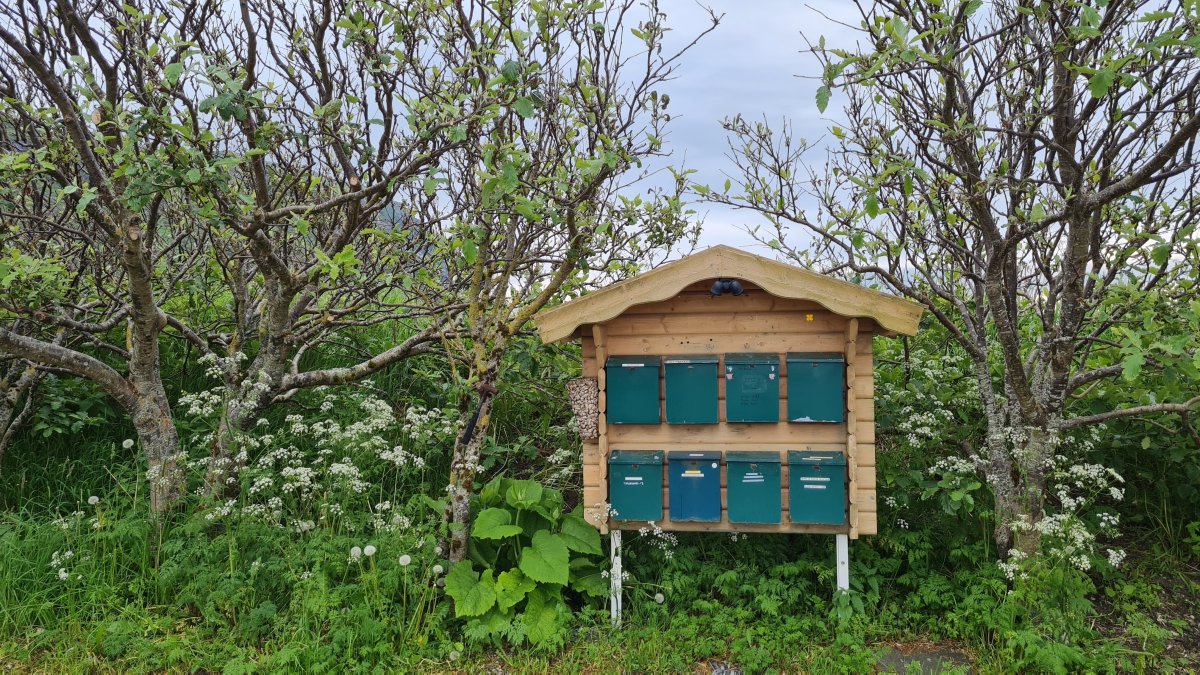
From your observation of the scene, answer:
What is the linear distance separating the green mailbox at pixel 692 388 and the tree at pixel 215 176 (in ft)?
5.89

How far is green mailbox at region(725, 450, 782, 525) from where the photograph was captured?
174 inches

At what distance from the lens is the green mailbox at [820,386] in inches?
172

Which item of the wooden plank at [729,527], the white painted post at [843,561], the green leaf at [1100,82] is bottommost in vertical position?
the white painted post at [843,561]

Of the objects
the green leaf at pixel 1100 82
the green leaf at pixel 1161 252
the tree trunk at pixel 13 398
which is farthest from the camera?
the tree trunk at pixel 13 398

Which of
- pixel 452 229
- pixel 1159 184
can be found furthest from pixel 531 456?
pixel 1159 184

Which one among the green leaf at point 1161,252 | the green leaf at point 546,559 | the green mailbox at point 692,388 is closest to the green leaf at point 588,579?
the green leaf at point 546,559

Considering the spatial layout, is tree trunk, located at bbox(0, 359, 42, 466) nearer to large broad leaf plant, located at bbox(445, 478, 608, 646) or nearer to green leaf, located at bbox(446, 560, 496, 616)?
large broad leaf plant, located at bbox(445, 478, 608, 646)

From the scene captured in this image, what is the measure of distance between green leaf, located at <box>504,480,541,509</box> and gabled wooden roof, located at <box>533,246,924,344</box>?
3.73 ft

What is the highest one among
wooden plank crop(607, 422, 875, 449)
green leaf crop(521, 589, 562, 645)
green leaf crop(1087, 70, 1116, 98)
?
green leaf crop(1087, 70, 1116, 98)

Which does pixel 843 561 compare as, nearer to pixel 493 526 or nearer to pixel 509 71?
pixel 493 526

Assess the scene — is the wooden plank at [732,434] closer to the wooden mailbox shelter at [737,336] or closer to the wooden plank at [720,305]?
the wooden mailbox shelter at [737,336]

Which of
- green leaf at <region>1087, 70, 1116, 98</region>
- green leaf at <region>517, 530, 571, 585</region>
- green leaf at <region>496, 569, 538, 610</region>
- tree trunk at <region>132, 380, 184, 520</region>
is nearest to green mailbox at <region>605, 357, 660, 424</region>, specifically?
green leaf at <region>517, 530, 571, 585</region>

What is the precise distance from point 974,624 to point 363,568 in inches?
150

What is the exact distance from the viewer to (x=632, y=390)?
4.58m
